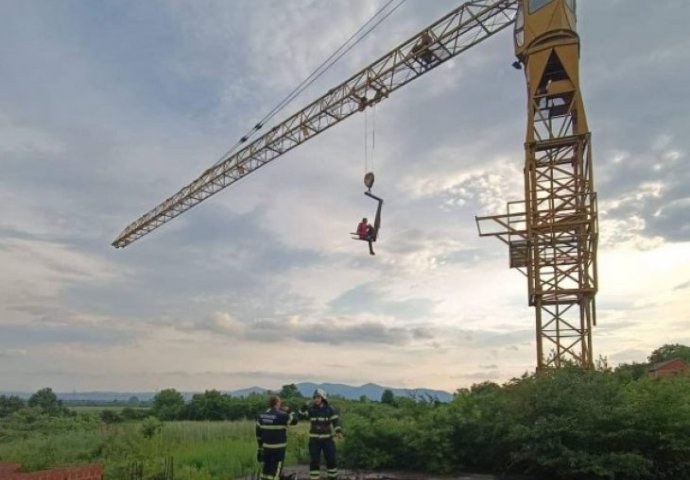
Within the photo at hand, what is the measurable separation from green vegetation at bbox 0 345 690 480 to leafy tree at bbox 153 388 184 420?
1699 cm

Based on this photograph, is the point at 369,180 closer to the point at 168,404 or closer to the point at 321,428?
the point at 321,428

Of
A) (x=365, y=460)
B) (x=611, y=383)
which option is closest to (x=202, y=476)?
(x=365, y=460)

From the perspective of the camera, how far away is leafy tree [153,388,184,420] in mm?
33475

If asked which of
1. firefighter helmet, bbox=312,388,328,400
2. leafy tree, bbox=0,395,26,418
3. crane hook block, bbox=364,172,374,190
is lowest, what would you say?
leafy tree, bbox=0,395,26,418

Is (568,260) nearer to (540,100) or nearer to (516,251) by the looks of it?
(516,251)

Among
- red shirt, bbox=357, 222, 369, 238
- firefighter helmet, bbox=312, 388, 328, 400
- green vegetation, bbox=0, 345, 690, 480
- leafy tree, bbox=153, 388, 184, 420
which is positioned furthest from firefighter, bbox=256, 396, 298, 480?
leafy tree, bbox=153, 388, 184, 420

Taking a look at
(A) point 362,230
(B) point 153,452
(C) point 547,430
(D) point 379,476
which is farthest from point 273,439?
(A) point 362,230

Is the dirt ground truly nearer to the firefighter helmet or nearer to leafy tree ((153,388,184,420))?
the firefighter helmet

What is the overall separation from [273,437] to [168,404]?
27146 mm

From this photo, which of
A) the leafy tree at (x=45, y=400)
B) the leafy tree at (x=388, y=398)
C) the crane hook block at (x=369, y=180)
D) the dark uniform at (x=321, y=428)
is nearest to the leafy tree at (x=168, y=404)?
the leafy tree at (x=45, y=400)

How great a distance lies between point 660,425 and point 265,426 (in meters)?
6.97

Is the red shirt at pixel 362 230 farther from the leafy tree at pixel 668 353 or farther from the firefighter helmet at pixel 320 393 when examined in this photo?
the leafy tree at pixel 668 353

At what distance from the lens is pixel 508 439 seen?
11.5 meters

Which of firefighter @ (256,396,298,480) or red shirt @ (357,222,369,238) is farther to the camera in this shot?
red shirt @ (357,222,369,238)
